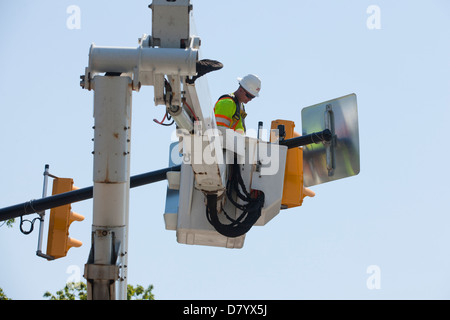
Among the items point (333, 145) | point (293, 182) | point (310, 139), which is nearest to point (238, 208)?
point (293, 182)

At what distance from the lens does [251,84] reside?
978 cm

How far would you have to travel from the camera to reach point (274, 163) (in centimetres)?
858

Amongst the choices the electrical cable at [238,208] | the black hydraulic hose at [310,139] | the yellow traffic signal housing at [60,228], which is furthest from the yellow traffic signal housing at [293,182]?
the yellow traffic signal housing at [60,228]

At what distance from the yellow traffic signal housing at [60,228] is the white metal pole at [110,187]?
306 centimetres

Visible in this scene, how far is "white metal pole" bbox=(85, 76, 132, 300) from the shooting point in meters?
5.88

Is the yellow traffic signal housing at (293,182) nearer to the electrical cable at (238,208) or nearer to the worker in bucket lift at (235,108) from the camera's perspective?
the worker in bucket lift at (235,108)

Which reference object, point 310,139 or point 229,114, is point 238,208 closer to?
point 229,114

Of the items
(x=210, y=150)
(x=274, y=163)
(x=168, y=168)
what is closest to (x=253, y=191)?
(x=274, y=163)

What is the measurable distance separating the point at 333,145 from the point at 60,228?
312 cm

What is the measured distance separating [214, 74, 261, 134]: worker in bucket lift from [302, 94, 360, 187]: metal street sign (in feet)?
2.70

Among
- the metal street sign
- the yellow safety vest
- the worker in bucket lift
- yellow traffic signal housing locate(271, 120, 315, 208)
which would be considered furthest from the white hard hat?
yellow traffic signal housing locate(271, 120, 315, 208)

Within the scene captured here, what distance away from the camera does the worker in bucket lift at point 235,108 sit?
8.94m

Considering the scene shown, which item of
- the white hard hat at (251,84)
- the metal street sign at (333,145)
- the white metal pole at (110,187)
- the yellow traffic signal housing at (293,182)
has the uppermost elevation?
the white hard hat at (251,84)

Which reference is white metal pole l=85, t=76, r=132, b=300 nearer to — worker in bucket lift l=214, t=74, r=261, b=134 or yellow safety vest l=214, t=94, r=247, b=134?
worker in bucket lift l=214, t=74, r=261, b=134
